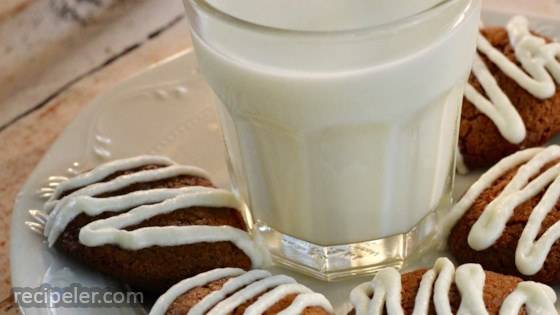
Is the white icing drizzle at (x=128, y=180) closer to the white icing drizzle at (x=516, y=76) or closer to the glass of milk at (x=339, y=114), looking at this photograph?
the glass of milk at (x=339, y=114)

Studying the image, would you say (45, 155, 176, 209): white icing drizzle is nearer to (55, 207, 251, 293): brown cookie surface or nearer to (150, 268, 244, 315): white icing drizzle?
(55, 207, 251, 293): brown cookie surface

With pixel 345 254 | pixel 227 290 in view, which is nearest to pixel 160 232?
pixel 227 290

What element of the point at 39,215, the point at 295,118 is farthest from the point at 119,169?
the point at 295,118

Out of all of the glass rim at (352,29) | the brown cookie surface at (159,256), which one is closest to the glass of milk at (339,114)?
the glass rim at (352,29)

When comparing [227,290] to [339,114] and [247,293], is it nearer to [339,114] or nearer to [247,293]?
[247,293]

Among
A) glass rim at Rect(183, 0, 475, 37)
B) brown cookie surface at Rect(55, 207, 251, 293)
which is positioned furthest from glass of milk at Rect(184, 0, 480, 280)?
brown cookie surface at Rect(55, 207, 251, 293)

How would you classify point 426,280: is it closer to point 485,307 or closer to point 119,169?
point 485,307

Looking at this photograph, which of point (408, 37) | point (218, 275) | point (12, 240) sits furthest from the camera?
point (12, 240)
